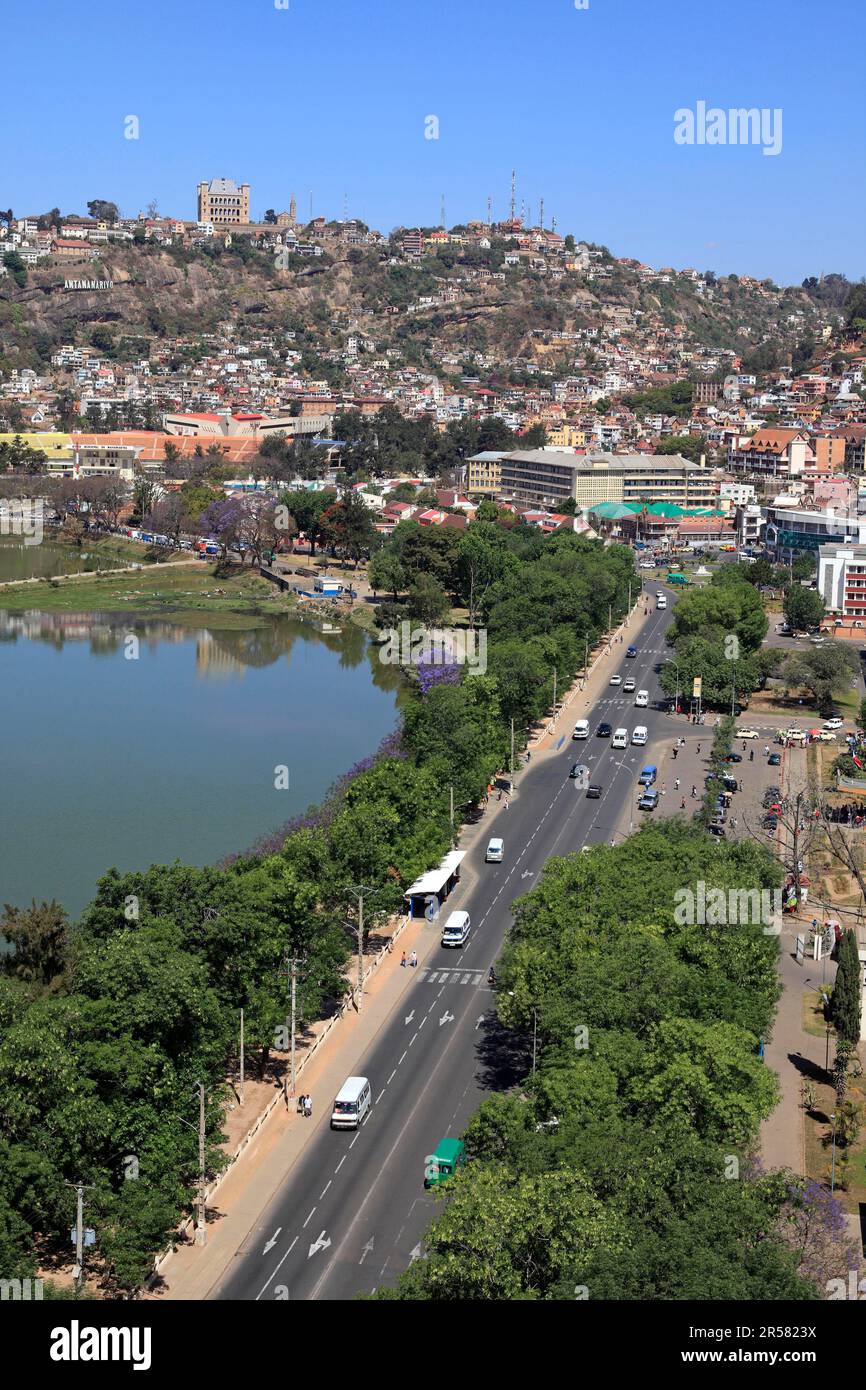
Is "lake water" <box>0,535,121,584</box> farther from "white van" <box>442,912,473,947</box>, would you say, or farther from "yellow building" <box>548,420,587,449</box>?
"white van" <box>442,912,473,947</box>

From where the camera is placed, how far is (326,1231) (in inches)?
509

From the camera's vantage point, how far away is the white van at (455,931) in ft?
65.0

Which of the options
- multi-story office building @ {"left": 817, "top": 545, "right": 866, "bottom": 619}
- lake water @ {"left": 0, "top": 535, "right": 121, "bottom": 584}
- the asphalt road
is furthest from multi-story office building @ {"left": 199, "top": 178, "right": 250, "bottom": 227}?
the asphalt road

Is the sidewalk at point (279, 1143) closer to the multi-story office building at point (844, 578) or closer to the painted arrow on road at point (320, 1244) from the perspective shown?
the painted arrow on road at point (320, 1244)

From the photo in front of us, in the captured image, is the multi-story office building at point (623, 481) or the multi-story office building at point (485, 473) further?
the multi-story office building at point (485, 473)

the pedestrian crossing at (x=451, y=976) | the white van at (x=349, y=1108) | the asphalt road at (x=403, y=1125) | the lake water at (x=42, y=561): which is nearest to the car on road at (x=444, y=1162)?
the asphalt road at (x=403, y=1125)

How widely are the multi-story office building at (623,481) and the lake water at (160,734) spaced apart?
22.3 metres

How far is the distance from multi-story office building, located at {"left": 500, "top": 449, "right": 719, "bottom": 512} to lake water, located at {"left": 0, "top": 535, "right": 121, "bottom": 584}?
65.1 feet

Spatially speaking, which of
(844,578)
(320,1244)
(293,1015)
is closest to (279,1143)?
(293,1015)

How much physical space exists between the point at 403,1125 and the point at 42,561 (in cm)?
4508

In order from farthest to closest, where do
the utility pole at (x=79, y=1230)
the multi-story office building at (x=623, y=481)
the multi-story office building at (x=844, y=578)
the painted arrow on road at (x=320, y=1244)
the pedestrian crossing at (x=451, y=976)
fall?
the multi-story office building at (x=623, y=481) → the multi-story office building at (x=844, y=578) → the pedestrian crossing at (x=451, y=976) → the painted arrow on road at (x=320, y=1244) → the utility pole at (x=79, y=1230)
